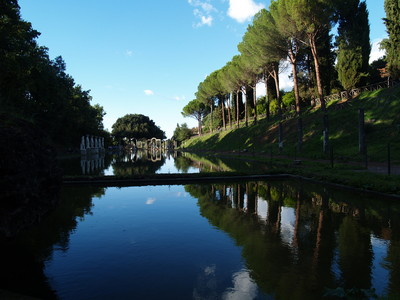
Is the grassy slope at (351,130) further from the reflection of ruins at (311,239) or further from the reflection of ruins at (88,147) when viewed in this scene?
the reflection of ruins at (88,147)

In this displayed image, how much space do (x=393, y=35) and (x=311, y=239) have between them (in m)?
35.0

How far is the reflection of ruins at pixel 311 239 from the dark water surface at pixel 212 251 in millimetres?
20

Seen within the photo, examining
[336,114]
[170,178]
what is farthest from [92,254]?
[336,114]

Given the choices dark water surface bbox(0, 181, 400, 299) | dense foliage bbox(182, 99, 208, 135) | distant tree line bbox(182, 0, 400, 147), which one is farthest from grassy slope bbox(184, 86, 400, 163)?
dense foliage bbox(182, 99, 208, 135)

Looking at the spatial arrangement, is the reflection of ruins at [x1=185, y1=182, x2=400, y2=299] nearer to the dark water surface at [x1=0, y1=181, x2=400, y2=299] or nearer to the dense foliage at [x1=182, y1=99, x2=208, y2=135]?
the dark water surface at [x1=0, y1=181, x2=400, y2=299]

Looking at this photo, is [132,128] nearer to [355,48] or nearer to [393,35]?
[355,48]

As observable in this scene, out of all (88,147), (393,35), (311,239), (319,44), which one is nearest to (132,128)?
(88,147)

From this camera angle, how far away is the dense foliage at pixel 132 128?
4259 inches

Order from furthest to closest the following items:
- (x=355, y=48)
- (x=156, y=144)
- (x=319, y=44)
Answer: (x=156, y=144) < (x=319, y=44) < (x=355, y=48)

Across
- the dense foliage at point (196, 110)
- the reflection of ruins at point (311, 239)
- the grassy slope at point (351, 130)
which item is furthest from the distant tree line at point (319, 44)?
the dense foliage at point (196, 110)

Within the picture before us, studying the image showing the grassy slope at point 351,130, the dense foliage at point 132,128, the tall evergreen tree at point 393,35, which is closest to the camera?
the grassy slope at point 351,130

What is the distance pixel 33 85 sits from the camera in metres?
29.9

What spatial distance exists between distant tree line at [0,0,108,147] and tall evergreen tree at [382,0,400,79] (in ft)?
110

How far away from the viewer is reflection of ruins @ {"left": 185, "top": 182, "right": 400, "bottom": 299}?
13.5ft
